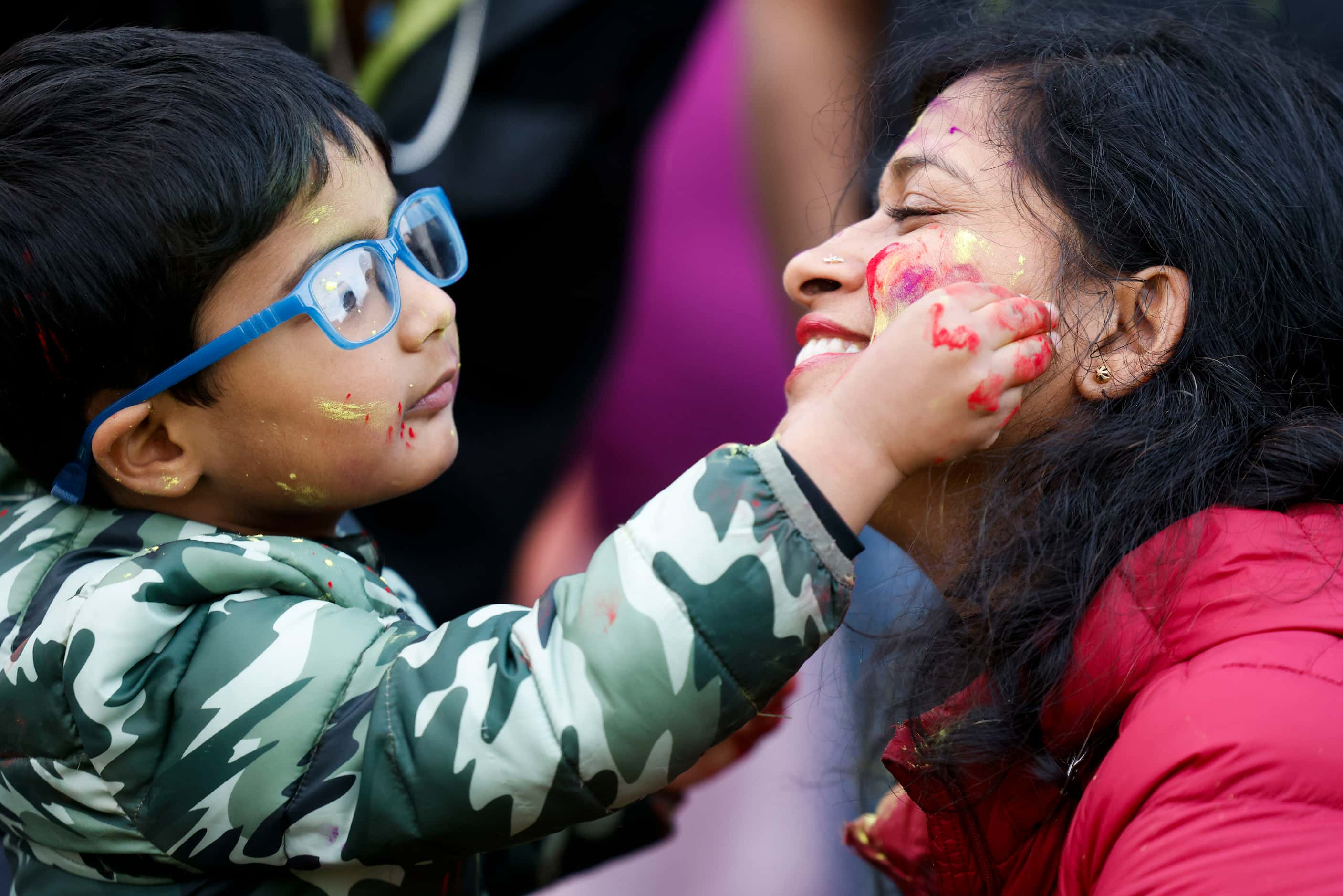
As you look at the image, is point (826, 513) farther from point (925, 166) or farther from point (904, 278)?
point (925, 166)

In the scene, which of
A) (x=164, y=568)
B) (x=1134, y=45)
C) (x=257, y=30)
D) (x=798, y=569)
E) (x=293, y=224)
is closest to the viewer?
(x=798, y=569)

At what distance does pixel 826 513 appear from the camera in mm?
1210

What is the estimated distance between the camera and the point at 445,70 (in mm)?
3172

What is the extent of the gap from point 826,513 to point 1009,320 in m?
0.32

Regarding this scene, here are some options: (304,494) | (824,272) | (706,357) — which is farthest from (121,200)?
(706,357)

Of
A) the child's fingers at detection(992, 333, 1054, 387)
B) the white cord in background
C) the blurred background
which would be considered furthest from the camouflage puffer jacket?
the white cord in background

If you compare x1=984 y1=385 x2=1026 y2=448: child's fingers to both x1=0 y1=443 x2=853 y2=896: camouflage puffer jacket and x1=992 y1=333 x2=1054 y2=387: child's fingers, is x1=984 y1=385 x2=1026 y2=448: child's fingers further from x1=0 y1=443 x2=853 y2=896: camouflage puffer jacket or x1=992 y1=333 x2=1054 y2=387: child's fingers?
x1=0 y1=443 x2=853 y2=896: camouflage puffer jacket

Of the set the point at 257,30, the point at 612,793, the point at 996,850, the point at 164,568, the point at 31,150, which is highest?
the point at 257,30

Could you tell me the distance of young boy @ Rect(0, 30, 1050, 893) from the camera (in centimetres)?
121

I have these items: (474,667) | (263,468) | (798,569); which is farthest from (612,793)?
(263,468)

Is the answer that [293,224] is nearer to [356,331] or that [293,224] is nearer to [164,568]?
[356,331]

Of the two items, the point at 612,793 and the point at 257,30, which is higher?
the point at 257,30

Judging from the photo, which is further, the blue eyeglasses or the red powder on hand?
the blue eyeglasses

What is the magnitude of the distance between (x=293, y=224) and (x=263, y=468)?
34cm
